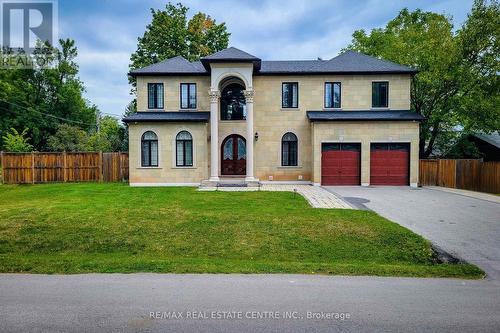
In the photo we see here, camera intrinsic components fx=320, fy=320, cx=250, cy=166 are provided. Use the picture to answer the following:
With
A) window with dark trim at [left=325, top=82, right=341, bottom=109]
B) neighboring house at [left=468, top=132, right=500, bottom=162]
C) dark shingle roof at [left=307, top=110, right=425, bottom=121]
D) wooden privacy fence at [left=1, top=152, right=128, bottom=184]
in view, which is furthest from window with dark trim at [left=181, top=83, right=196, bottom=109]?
neighboring house at [left=468, top=132, right=500, bottom=162]

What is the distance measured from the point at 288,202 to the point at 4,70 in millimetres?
40481

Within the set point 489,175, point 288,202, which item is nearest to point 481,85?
point 489,175

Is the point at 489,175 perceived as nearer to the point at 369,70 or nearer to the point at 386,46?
the point at 369,70

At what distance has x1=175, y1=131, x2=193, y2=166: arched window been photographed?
20.3 metres

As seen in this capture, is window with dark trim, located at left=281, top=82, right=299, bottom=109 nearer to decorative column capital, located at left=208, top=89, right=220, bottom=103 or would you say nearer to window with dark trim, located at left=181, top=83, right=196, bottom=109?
decorative column capital, located at left=208, top=89, right=220, bottom=103

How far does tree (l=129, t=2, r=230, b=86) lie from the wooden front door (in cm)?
1623

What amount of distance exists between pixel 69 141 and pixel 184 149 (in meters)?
16.1

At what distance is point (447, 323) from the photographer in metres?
4.13

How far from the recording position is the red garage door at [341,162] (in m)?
20.1

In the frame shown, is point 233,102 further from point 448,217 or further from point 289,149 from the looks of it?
point 448,217

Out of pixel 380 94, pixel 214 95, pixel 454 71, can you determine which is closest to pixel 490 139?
pixel 454 71

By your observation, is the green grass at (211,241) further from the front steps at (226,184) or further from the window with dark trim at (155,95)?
the window with dark trim at (155,95)

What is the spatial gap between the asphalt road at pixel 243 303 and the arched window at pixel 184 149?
1455cm

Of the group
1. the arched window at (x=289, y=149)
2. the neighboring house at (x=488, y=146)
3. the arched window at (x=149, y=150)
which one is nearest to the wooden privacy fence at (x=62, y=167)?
the arched window at (x=149, y=150)
